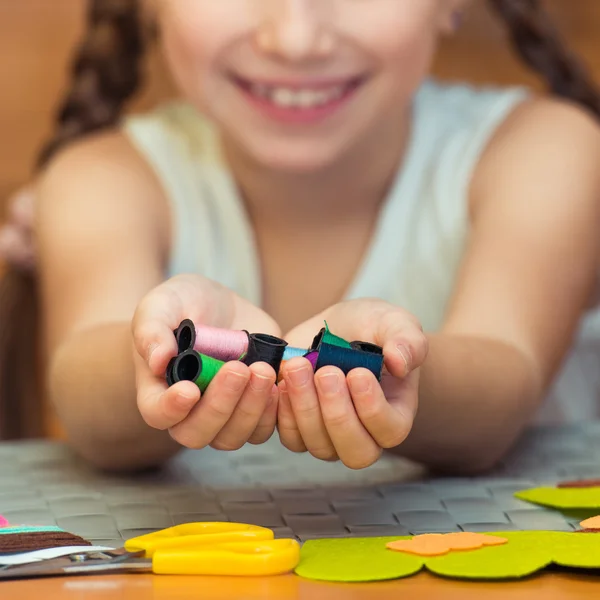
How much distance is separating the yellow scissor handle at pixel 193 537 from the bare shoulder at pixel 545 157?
0.47 metres

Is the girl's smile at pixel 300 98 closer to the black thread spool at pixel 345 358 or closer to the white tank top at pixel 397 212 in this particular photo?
the white tank top at pixel 397 212

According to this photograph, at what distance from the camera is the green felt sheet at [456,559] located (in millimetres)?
468

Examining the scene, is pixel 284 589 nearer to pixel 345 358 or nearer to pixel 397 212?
pixel 345 358

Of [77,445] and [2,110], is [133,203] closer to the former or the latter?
[77,445]

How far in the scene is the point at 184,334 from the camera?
1.74 ft

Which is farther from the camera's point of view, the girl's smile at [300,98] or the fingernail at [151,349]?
the girl's smile at [300,98]

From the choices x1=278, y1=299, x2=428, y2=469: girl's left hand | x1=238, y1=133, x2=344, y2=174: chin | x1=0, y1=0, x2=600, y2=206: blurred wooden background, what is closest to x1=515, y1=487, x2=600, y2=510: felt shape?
x1=278, y1=299, x2=428, y2=469: girl's left hand

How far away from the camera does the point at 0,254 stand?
115 cm

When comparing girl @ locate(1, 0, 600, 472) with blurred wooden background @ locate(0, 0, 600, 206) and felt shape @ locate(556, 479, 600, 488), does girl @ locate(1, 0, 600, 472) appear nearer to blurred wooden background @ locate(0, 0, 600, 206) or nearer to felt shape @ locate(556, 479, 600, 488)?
felt shape @ locate(556, 479, 600, 488)

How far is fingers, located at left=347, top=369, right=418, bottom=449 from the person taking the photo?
507 millimetres

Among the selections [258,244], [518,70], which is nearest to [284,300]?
[258,244]

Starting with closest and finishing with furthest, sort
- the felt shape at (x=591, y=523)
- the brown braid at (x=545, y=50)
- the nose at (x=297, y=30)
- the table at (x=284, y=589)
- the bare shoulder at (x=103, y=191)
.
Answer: the table at (x=284, y=589)
the felt shape at (x=591, y=523)
the nose at (x=297, y=30)
the bare shoulder at (x=103, y=191)
the brown braid at (x=545, y=50)

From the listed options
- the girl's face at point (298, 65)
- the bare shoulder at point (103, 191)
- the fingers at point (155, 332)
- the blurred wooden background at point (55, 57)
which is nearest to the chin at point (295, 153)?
the girl's face at point (298, 65)

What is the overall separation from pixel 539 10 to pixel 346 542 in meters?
0.80
